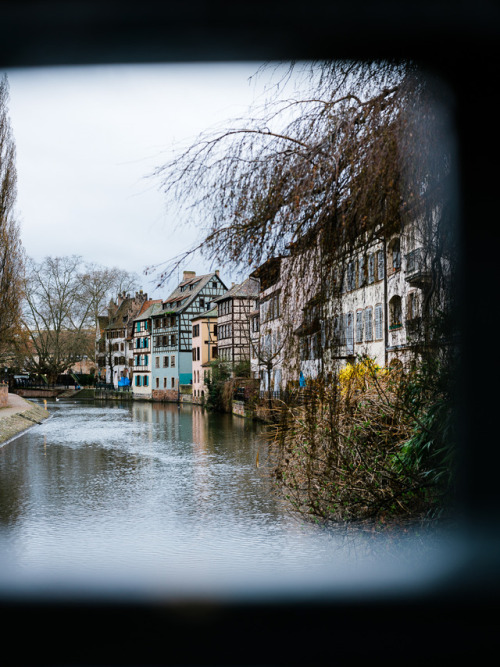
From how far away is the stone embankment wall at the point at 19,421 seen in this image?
1248 centimetres

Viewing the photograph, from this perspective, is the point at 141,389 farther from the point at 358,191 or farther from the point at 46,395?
the point at 358,191

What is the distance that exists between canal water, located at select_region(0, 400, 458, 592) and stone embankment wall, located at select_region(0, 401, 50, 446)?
1710 millimetres

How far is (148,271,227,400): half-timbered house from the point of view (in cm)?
1939

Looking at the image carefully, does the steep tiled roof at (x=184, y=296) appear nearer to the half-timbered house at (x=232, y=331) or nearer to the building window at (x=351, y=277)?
the half-timbered house at (x=232, y=331)

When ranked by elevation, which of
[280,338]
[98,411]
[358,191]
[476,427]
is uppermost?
[358,191]

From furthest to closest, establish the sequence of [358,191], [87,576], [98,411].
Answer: [98,411]
[87,576]
[358,191]

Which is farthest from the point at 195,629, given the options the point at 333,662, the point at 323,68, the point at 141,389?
the point at 141,389

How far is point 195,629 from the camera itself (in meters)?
2.95

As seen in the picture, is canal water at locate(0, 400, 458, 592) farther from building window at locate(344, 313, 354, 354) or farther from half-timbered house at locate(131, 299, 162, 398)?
half-timbered house at locate(131, 299, 162, 398)

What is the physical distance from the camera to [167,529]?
19.1 feet

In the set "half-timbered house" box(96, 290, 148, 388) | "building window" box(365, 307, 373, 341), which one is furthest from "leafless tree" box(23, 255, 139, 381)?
"building window" box(365, 307, 373, 341)

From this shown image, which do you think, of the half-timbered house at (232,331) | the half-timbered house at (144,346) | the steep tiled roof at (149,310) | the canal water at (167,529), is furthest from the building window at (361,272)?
the steep tiled roof at (149,310)

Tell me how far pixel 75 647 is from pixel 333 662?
1.02 metres

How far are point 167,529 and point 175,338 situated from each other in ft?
49.0
